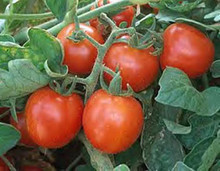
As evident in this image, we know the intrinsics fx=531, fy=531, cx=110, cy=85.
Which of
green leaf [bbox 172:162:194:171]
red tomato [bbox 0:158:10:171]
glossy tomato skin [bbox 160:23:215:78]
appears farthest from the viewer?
red tomato [bbox 0:158:10:171]

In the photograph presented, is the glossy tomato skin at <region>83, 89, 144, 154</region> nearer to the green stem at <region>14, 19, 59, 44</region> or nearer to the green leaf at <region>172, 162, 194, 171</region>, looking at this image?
the green leaf at <region>172, 162, 194, 171</region>

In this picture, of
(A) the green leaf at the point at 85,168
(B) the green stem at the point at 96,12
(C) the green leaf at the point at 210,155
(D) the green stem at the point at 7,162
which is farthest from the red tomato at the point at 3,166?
(C) the green leaf at the point at 210,155

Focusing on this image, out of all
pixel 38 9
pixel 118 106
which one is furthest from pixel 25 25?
pixel 118 106

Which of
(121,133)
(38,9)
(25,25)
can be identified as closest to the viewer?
(121,133)

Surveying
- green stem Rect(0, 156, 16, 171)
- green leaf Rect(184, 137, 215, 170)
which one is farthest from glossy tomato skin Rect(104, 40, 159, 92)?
green stem Rect(0, 156, 16, 171)

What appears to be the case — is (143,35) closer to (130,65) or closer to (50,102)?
(130,65)

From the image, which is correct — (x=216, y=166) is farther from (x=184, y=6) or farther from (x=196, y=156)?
(x=184, y=6)
